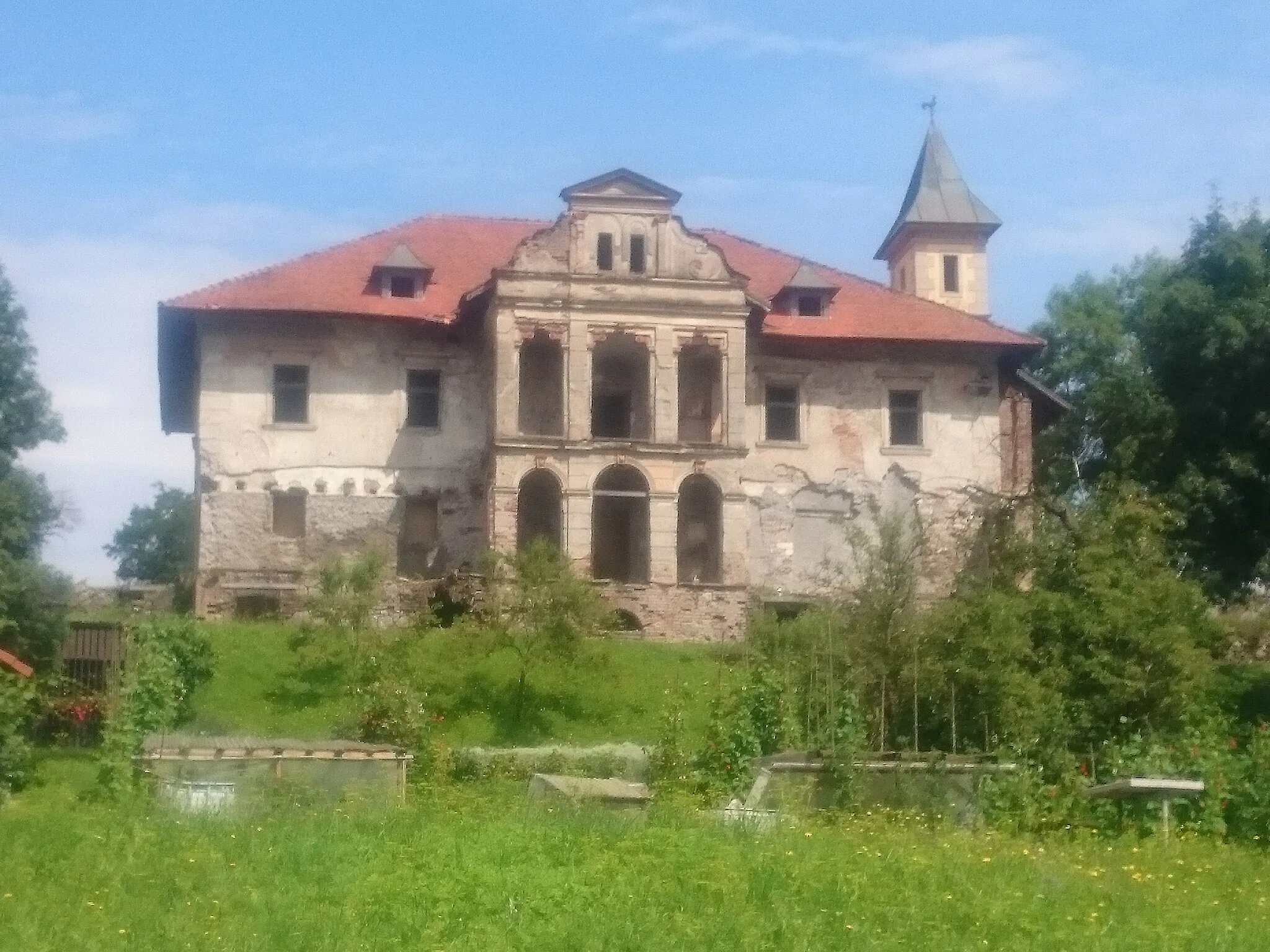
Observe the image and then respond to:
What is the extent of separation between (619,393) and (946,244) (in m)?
16.1

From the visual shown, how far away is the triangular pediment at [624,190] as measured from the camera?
116 feet

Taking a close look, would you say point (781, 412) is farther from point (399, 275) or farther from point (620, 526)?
point (399, 275)

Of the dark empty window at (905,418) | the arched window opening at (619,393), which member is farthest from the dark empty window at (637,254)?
the dark empty window at (905,418)

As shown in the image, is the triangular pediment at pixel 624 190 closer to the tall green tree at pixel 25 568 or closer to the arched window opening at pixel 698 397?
the arched window opening at pixel 698 397

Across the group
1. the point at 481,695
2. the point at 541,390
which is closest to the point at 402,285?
the point at 541,390

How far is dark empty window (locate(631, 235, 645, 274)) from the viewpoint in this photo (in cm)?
3550

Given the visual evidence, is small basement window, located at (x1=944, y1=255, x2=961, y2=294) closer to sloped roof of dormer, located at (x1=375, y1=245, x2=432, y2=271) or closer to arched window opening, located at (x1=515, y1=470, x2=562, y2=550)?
arched window opening, located at (x1=515, y1=470, x2=562, y2=550)

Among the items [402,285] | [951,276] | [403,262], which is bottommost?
[402,285]

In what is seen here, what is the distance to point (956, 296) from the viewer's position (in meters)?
49.8

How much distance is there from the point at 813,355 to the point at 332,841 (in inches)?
1003

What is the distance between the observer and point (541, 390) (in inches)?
1476

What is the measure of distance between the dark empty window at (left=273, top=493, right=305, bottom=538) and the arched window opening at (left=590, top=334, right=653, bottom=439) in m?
6.32

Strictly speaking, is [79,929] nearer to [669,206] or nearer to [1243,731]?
[1243,731]

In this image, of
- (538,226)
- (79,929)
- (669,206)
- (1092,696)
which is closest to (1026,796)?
(1092,696)
